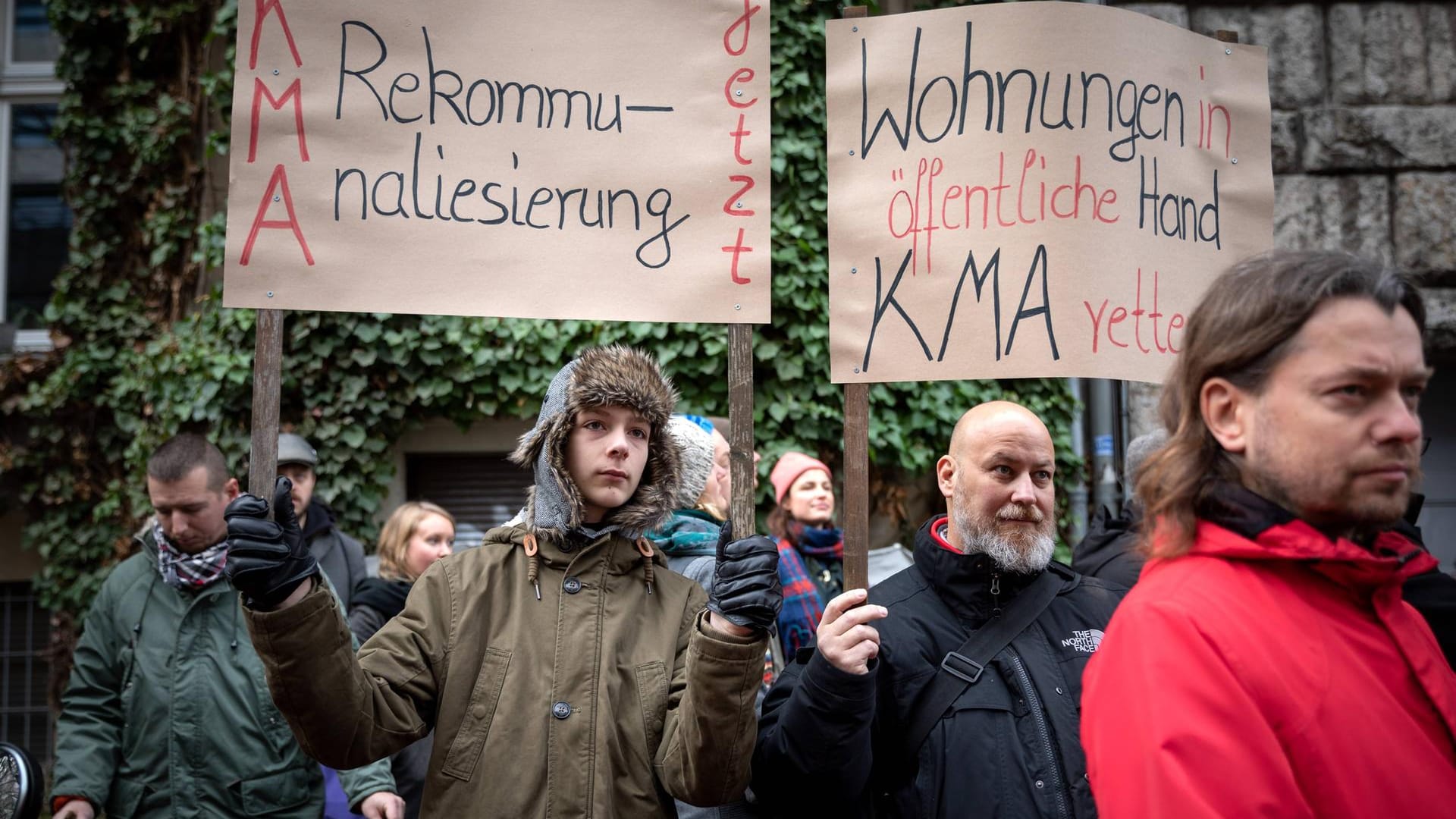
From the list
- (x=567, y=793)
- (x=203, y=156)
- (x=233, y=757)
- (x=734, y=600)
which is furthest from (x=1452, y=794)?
(x=203, y=156)

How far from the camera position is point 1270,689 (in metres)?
1.36

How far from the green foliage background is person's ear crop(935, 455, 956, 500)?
3226 mm

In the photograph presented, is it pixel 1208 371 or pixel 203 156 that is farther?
pixel 203 156

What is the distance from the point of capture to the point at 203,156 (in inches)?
273

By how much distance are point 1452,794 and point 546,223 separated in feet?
6.82

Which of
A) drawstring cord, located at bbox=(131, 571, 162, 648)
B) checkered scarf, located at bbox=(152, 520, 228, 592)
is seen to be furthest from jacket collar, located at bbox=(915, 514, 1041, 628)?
drawstring cord, located at bbox=(131, 571, 162, 648)

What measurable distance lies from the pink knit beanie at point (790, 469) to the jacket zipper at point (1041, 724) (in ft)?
8.41

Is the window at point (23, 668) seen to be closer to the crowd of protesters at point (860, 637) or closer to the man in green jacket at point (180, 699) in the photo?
the crowd of protesters at point (860, 637)

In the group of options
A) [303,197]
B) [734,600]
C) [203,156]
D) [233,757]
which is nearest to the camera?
[734,600]

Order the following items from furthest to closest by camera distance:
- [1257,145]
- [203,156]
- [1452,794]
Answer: [203,156]
[1257,145]
[1452,794]

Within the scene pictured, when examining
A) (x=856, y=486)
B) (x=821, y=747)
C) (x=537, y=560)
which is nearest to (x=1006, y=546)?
(x=856, y=486)

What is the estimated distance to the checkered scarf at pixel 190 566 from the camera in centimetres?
362

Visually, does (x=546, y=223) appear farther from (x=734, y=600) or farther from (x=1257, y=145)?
(x=1257, y=145)

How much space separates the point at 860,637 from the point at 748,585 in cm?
27
